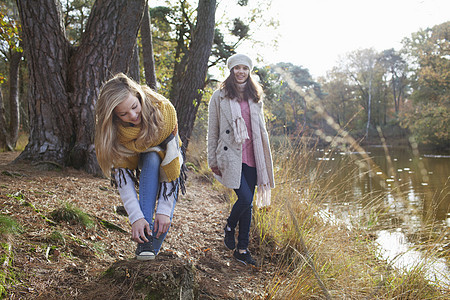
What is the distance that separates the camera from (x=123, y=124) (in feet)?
5.78

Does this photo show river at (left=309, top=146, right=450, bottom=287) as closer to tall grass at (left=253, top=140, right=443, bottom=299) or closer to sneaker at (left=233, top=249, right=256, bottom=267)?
tall grass at (left=253, top=140, right=443, bottom=299)

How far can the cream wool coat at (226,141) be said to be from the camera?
2410 mm

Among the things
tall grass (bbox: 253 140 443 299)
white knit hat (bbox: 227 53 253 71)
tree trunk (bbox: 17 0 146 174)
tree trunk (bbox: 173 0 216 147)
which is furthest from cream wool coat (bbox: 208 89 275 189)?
tree trunk (bbox: 173 0 216 147)

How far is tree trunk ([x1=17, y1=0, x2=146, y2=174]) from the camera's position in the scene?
349cm

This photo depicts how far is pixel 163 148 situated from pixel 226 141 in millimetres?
753

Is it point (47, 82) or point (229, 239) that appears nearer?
point (229, 239)

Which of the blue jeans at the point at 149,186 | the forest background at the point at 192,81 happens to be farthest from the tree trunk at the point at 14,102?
→ the blue jeans at the point at 149,186

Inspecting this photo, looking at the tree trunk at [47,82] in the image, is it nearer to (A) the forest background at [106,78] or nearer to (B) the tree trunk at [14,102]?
(A) the forest background at [106,78]

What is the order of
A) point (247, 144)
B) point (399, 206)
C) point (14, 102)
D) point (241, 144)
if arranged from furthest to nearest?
point (14, 102)
point (399, 206)
point (247, 144)
point (241, 144)

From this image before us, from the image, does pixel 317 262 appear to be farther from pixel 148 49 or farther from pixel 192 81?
pixel 148 49

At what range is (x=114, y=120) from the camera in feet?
5.76

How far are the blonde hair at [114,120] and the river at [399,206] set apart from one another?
182 centimetres

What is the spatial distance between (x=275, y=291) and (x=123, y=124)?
4.20ft

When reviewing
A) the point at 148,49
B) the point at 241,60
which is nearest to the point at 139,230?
the point at 241,60
